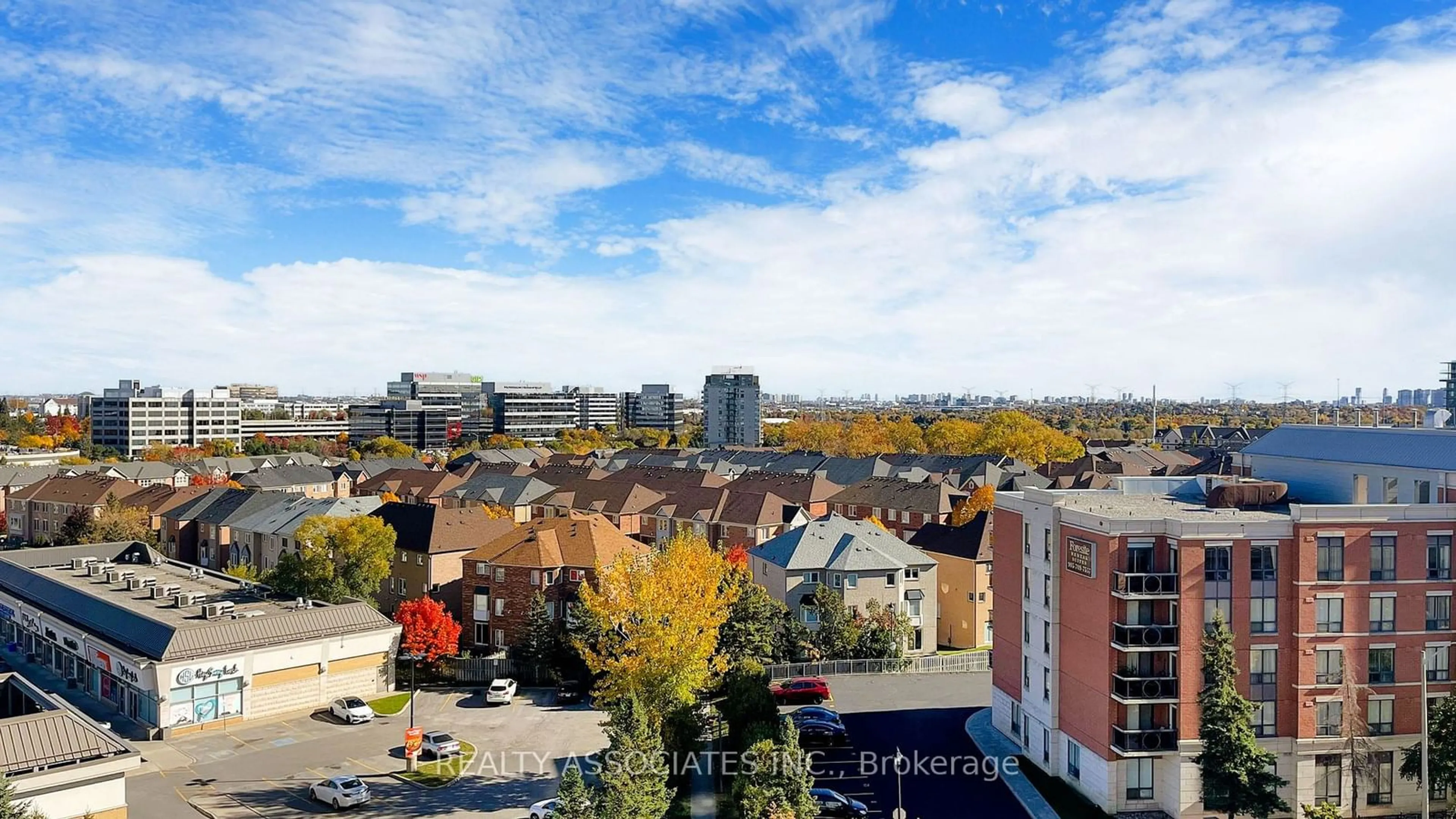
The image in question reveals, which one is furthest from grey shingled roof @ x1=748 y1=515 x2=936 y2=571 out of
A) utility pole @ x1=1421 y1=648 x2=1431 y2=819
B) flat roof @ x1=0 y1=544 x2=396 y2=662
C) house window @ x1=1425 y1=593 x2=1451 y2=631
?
utility pole @ x1=1421 y1=648 x2=1431 y2=819

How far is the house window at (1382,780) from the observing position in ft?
110

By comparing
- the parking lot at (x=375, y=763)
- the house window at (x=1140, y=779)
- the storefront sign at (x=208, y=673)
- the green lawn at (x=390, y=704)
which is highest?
the storefront sign at (x=208, y=673)

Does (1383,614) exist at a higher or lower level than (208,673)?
higher

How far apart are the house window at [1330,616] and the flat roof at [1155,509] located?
3.15 metres

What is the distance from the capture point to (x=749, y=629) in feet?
160

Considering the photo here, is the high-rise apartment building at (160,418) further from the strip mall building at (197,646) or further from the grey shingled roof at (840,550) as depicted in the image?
the grey shingled roof at (840,550)

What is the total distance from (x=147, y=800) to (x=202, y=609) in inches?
579

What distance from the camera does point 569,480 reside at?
4149 inches

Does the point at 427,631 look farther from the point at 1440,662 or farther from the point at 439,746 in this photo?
the point at 1440,662

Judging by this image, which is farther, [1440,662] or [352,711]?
[352,711]

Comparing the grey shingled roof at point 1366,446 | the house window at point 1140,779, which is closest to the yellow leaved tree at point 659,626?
the house window at point 1140,779

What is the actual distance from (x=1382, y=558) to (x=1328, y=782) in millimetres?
8189

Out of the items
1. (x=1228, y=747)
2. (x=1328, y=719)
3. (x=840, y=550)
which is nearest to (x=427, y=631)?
(x=840, y=550)

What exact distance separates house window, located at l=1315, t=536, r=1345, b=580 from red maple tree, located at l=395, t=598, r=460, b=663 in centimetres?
4090
